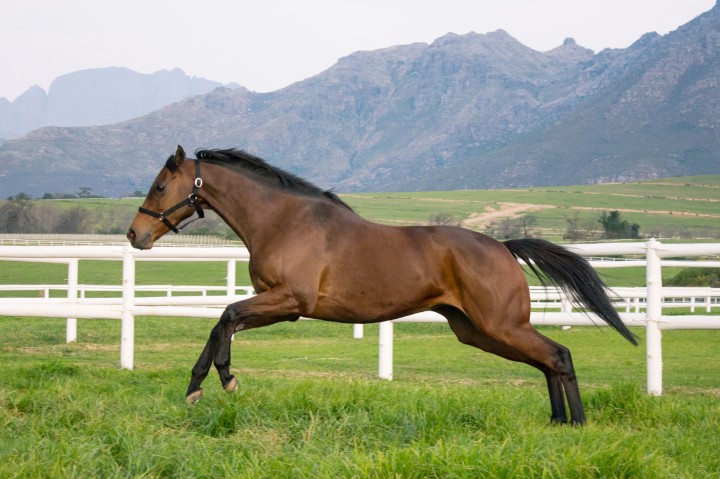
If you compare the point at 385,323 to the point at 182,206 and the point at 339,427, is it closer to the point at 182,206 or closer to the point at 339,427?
the point at 182,206

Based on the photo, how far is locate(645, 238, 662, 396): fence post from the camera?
27.3 feet

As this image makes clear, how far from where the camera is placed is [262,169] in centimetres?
714

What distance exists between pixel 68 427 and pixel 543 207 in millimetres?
169370

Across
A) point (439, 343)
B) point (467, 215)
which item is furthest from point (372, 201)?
point (439, 343)

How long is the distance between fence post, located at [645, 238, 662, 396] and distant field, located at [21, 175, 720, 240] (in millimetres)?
110974

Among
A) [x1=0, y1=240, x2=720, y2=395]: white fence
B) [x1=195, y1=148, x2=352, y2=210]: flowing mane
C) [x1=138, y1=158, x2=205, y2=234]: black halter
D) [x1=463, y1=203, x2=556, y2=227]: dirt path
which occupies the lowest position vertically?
[x1=0, y1=240, x2=720, y2=395]: white fence

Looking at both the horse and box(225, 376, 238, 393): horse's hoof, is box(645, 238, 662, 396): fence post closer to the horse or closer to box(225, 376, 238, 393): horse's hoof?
the horse

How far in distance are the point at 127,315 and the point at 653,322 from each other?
5.19m

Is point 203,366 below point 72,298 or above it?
below

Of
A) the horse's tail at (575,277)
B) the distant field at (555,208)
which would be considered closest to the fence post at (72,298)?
the horse's tail at (575,277)

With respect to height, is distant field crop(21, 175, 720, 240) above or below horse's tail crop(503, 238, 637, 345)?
above

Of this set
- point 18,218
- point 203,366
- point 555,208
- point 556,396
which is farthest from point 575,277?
point 555,208

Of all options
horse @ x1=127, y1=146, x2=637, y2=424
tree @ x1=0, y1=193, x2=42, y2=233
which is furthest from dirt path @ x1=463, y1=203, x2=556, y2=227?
horse @ x1=127, y1=146, x2=637, y2=424

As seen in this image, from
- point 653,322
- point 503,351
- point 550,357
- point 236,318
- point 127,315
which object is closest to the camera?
point 236,318
